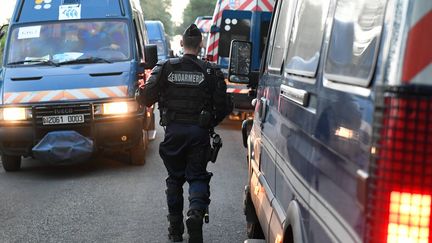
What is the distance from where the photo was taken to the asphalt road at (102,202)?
5.52 meters

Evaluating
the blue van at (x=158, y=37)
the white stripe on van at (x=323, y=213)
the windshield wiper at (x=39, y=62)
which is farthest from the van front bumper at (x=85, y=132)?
the blue van at (x=158, y=37)

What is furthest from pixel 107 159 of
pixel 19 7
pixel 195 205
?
pixel 195 205

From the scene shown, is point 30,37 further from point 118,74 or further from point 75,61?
point 118,74

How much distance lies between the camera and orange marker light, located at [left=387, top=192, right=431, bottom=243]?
5.19 feet

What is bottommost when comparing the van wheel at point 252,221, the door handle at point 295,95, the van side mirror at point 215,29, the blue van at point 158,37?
the van wheel at point 252,221

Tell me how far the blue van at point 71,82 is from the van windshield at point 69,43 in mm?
14

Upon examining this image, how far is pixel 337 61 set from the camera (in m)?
2.19

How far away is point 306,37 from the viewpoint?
114 inches

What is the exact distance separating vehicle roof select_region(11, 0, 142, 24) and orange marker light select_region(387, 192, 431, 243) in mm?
7817

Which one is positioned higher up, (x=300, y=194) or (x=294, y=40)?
(x=294, y=40)

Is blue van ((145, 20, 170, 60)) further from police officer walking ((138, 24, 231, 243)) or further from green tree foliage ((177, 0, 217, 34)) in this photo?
green tree foliage ((177, 0, 217, 34))

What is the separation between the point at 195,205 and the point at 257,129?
2.99ft

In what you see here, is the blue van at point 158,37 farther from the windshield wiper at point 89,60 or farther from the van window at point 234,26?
the windshield wiper at point 89,60

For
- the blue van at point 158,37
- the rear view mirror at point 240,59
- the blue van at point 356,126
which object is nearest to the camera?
the blue van at point 356,126
